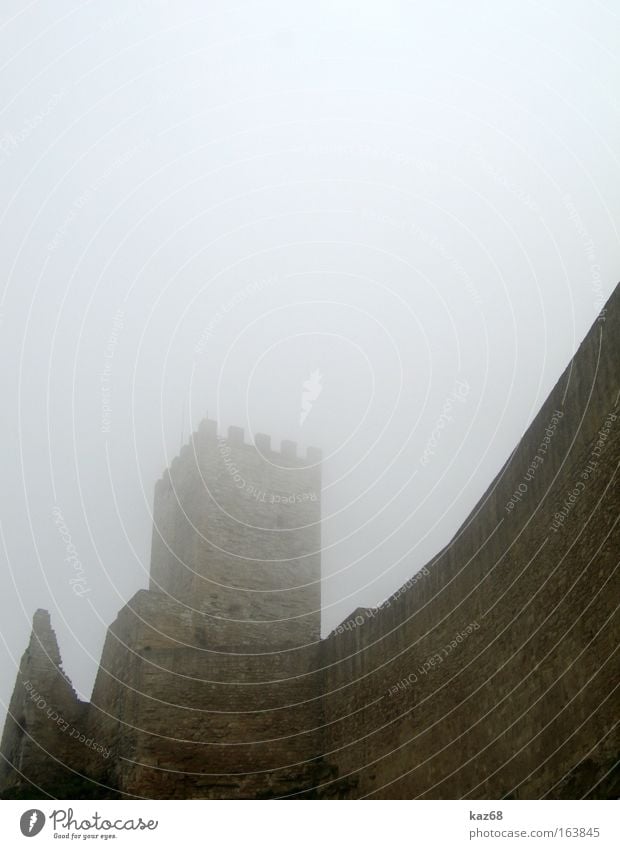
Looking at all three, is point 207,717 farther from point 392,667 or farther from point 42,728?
point 392,667

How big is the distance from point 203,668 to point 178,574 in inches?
273

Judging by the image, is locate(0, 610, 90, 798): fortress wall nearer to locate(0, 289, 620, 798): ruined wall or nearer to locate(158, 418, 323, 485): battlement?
locate(0, 289, 620, 798): ruined wall

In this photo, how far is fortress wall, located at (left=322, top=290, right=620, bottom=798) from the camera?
714cm

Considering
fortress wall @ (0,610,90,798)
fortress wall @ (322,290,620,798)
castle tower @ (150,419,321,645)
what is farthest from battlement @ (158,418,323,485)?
fortress wall @ (322,290,620,798)

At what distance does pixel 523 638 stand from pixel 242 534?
1341 cm

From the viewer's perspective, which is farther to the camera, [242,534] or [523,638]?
[242,534]

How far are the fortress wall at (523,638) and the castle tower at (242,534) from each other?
27.1ft

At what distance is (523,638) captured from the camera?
27.7ft

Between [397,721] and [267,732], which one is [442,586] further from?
[267,732]

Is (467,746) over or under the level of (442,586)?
under

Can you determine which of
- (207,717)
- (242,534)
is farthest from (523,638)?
(242,534)

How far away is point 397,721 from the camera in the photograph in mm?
11367
